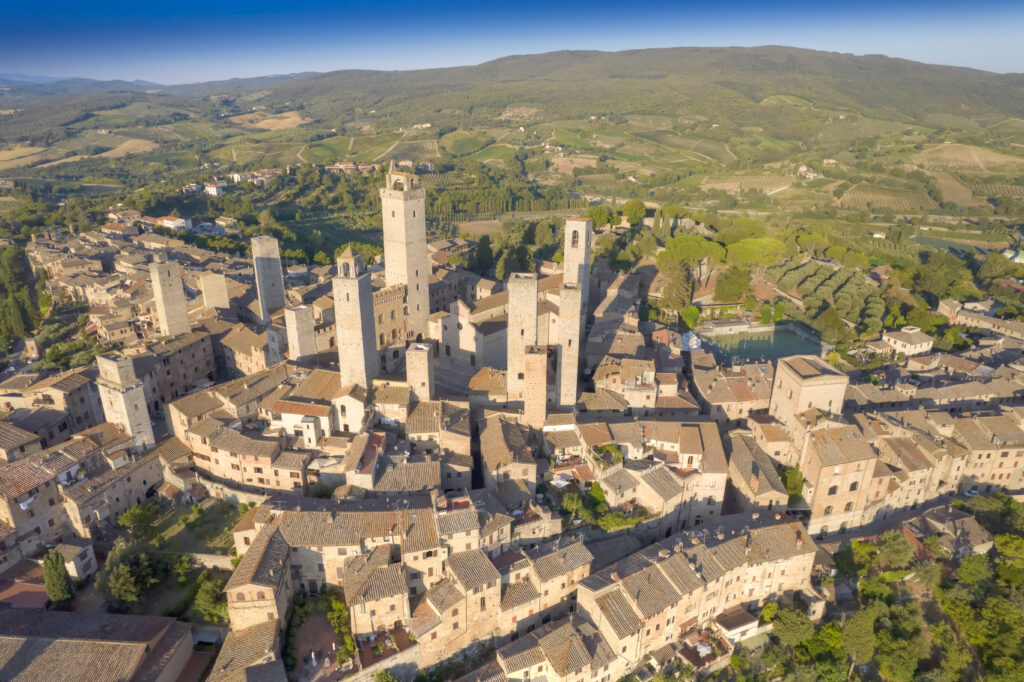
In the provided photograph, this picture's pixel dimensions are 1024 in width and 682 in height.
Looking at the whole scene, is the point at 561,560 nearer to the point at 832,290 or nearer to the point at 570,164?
the point at 832,290

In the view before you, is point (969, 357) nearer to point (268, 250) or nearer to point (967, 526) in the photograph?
point (967, 526)

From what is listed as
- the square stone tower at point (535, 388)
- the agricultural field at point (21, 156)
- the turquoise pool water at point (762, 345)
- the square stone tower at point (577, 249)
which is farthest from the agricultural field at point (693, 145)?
the agricultural field at point (21, 156)

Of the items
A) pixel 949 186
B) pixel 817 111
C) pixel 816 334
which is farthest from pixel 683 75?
pixel 816 334

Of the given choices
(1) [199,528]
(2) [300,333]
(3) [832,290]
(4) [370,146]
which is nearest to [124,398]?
(1) [199,528]

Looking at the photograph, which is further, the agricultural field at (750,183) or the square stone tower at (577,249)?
the agricultural field at (750,183)

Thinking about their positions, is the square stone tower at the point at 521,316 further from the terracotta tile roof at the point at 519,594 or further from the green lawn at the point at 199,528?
the green lawn at the point at 199,528

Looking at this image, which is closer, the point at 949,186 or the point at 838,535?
the point at 838,535
